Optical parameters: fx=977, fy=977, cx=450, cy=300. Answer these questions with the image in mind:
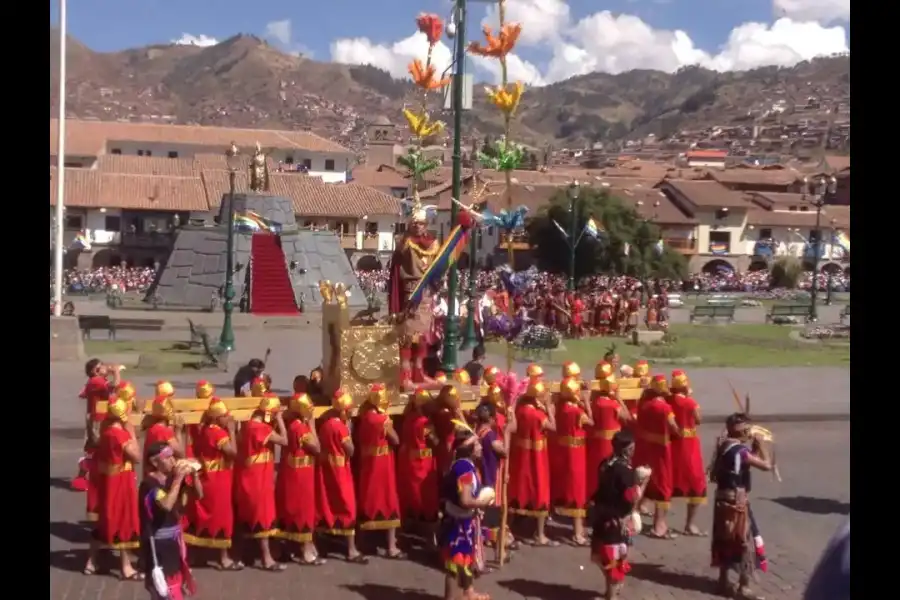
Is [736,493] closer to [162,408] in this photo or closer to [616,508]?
[616,508]

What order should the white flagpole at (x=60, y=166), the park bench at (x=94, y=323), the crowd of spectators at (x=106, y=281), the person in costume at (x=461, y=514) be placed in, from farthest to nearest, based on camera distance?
the crowd of spectators at (x=106, y=281) < the park bench at (x=94, y=323) < the white flagpole at (x=60, y=166) < the person in costume at (x=461, y=514)

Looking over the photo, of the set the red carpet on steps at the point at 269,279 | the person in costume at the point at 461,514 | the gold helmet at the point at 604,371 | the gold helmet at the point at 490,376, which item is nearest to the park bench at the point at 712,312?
the red carpet on steps at the point at 269,279

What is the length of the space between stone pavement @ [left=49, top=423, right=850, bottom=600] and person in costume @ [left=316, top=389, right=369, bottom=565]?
0.37 metres

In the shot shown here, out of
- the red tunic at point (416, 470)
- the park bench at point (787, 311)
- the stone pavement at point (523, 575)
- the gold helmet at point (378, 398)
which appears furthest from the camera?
the park bench at point (787, 311)

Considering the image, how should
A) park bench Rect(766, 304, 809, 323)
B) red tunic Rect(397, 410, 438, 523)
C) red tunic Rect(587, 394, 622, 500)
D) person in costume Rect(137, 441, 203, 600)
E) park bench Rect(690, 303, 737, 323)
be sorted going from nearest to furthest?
1. person in costume Rect(137, 441, 203, 600)
2. red tunic Rect(397, 410, 438, 523)
3. red tunic Rect(587, 394, 622, 500)
4. park bench Rect(690, 303, 737, 323)
5. park bench Rect(766, 304, 809, 323)

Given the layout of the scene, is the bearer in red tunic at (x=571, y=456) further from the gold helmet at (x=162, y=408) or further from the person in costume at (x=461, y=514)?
the gold helmet at (x=162, y=408)

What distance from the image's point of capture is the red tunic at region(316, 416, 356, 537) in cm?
759

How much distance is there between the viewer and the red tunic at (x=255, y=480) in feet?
24.3

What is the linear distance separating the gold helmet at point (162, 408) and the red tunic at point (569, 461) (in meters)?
3.24

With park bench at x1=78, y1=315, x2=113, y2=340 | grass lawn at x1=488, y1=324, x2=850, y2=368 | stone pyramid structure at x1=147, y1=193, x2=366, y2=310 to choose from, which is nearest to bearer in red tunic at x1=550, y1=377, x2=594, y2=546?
grass lawn at x1=488, y1=324, x2=850, y2=368

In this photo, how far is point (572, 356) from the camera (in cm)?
2173

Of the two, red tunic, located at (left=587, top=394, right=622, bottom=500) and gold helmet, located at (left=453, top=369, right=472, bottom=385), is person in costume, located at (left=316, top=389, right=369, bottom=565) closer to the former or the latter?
gold helmet, located at (left=453, top=369, right=472, bottom=385)
